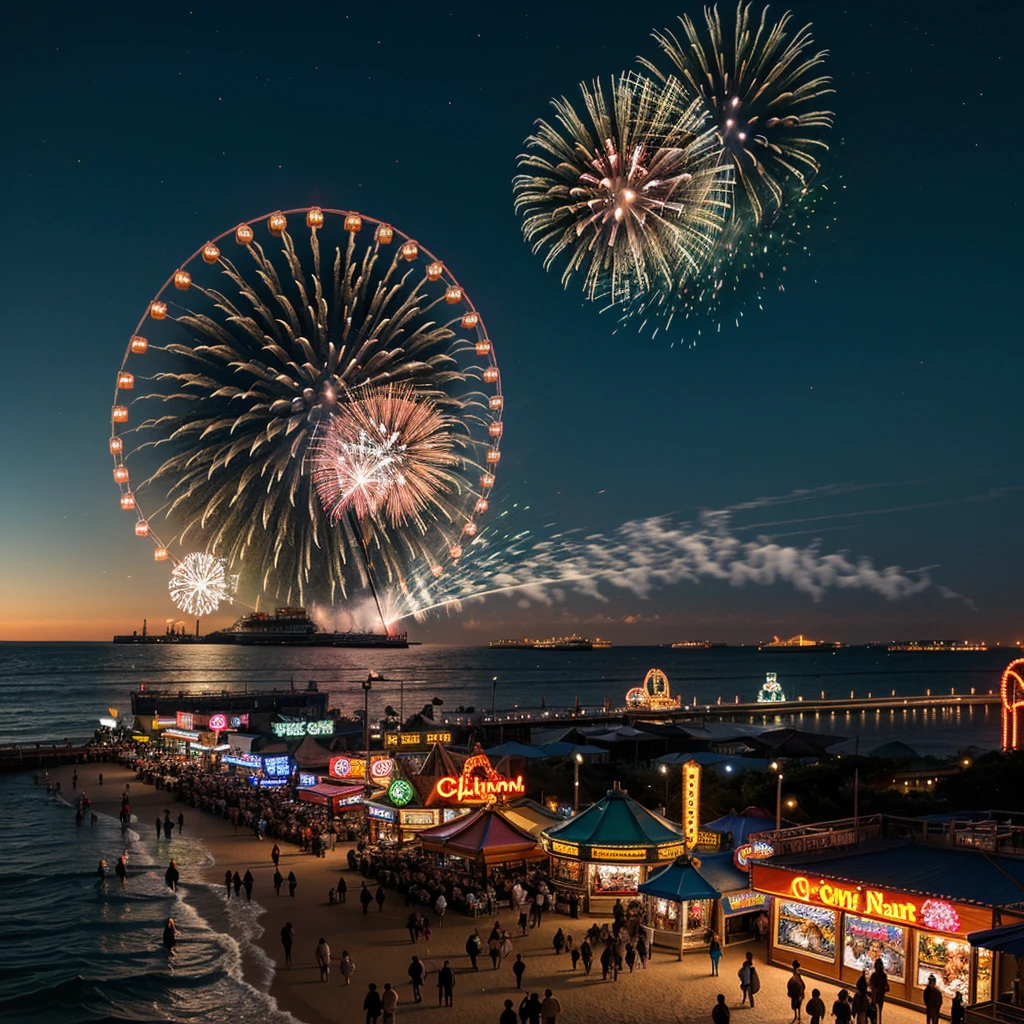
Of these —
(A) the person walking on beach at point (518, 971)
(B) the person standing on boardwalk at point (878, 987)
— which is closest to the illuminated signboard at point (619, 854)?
(A) the person walking on beach at point (518, 971)

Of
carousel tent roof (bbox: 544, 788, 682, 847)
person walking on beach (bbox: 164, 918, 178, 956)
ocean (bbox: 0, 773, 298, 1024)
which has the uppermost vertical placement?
carousel tent roof (bbox: 544, 788, 682, 847)

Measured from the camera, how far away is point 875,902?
19.2m

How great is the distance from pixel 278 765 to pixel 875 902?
3301 centimetres

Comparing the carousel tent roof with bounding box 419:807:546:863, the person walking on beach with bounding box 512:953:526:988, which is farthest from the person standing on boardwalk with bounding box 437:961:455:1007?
the carousel tent roof with bounding box 419:807:546:863

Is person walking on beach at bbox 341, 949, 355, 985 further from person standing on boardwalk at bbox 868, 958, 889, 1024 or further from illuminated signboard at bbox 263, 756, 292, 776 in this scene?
illuminated signboard at bbox 263, 756, 292, 776

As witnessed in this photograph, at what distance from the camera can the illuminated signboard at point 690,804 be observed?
88.0 feet

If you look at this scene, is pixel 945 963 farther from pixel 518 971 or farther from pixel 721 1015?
pixel 518 971

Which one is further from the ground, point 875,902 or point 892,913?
point 875,902

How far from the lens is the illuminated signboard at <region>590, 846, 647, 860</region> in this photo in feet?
84.2

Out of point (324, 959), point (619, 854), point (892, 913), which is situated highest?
point (892, 913)

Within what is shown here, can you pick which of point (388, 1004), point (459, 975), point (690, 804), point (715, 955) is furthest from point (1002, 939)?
point (690, 804)

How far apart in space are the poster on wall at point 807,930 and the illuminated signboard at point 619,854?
478cm

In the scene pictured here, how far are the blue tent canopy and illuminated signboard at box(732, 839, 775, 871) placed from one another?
538 centimetres

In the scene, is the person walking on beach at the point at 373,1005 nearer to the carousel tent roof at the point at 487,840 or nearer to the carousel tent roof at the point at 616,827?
the carousel tent roof at the point at 616,827
